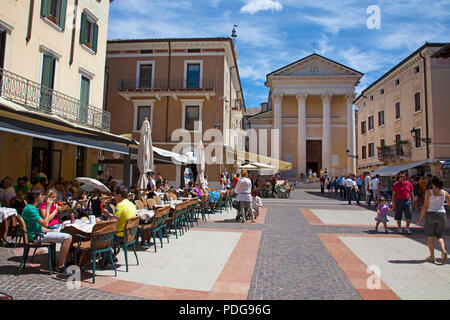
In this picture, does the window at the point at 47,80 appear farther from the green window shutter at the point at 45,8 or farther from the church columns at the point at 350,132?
the church columns at the point at 350,132

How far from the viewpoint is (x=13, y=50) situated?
11.3 metres

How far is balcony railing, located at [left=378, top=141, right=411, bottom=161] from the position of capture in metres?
27.8

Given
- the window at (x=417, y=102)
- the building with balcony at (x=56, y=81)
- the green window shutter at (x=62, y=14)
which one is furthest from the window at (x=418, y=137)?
the green window shutter at (x=62, y=14)

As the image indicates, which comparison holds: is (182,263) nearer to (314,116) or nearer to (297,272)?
(297,272)

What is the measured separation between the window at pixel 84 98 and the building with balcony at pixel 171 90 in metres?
8.29

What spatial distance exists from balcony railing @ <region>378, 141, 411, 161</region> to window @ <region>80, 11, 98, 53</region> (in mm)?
26255

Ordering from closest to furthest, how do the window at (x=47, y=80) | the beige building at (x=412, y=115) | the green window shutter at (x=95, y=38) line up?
the window at (x=47, y=80), the green window shutter at (x=95, y=38), the beige building at (x=412, y=115)

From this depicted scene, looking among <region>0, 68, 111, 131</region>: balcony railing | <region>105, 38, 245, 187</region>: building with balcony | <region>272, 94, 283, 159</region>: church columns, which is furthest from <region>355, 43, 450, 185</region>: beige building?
<region>0, 68, 111, 131</region>: balcony railing

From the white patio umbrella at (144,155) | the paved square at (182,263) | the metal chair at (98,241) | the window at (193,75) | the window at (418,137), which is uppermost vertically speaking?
the window at (193,75)

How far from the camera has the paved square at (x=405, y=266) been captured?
416cm

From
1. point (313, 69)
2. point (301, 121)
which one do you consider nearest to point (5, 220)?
point (301, 121)

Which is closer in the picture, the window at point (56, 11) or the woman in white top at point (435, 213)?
the woman in white top at point (435, 213)

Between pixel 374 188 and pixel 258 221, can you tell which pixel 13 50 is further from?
pixel 374 188
